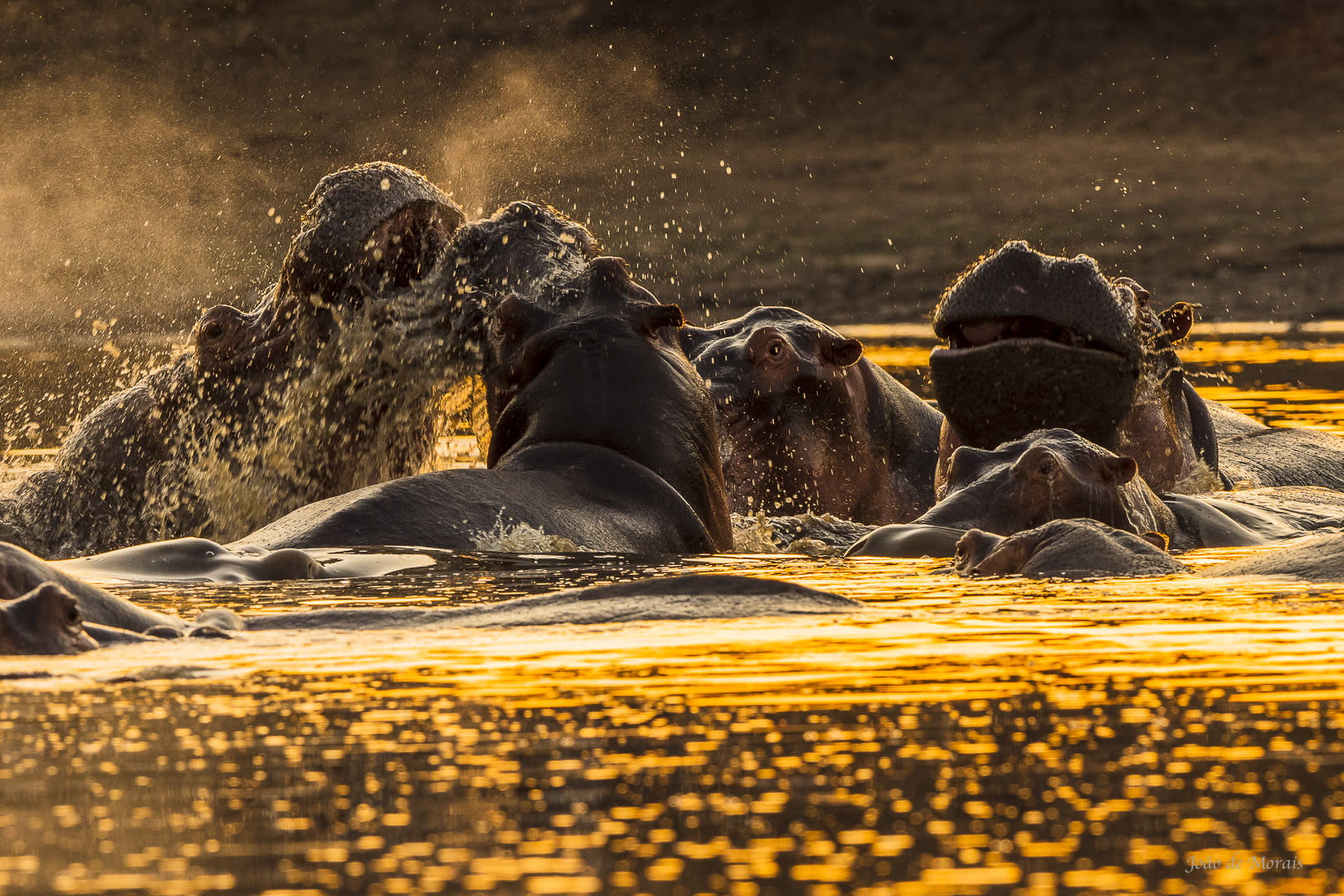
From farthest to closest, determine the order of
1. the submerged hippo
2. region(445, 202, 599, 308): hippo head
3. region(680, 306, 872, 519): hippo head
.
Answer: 1. region(680, 306, 872, 519): hippo head
2. region(445, 202, 599, 308): hippo head
3. the submerged hippo

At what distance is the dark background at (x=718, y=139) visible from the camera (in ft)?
116

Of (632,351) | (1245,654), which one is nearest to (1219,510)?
(632,351)

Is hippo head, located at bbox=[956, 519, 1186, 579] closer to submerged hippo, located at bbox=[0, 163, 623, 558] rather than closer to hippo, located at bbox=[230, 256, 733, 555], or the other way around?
hippo, located at bbox=[230, 256, 733, 555]

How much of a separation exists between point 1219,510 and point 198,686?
14.2 feet

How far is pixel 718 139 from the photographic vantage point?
56250 millimetres

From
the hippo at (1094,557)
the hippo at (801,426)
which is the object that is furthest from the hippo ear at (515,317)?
the hippo at (1094,557)

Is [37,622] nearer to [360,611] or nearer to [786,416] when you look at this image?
[360,611]

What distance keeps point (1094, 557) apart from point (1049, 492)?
76 cm

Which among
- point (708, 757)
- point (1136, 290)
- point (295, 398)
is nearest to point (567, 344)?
point (295, 398)

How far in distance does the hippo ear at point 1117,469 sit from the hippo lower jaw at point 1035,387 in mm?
540

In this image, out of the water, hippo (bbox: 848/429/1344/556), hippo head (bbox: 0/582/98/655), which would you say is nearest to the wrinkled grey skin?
hippo (bbox: 848/429/1344/556)

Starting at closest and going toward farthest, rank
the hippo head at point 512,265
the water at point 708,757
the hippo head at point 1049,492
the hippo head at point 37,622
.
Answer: the water at point 708,757, the hippo head at point 37,622, the hippo head at point 1049,492, the hippo head at point 512,265

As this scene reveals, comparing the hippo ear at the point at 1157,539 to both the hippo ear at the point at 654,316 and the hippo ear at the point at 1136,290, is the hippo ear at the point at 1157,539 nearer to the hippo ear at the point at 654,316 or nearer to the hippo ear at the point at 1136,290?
the hippo ear at the point at 1136,290

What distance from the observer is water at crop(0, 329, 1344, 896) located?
2934 mm
